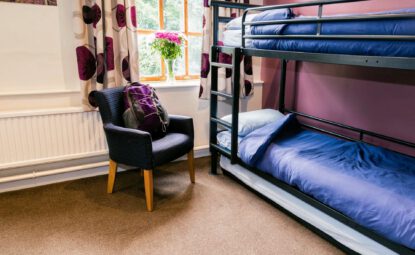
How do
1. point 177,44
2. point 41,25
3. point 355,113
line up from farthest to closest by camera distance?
point 177,44
point 355,113
point 41,25

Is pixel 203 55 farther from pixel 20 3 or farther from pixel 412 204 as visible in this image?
pixel 412 204

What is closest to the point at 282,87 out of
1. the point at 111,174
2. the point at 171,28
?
the point at 171,28

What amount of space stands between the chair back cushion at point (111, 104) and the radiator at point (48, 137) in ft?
0.95

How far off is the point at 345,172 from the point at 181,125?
1.42 m

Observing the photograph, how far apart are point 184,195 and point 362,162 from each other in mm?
1408

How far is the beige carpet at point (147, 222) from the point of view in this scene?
1.97 meters

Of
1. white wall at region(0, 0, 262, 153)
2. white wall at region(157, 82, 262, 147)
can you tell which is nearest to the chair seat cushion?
white wall at region(157, 82, 262, 147)

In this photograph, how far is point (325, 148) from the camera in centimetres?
246

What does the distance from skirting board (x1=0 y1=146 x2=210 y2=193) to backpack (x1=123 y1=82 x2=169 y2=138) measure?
0.68 meters

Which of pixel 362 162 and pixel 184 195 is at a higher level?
pixel 362 162

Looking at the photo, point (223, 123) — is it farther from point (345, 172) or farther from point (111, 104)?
point (345, 172)

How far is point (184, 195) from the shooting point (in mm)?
2639

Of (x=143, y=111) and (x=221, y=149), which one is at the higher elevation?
(x=143, y=111)

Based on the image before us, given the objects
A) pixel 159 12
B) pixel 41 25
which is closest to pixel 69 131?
pixel 41 25
